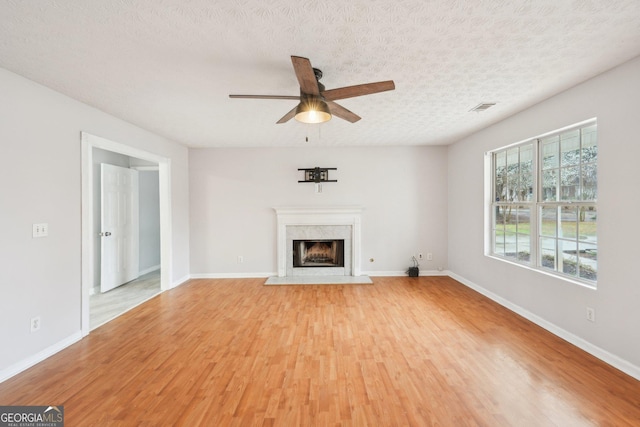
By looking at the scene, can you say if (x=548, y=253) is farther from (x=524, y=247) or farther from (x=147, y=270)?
(x=147, y=270)

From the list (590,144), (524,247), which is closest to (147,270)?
(524,247)

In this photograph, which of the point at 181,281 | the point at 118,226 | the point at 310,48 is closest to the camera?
the point at 310,48

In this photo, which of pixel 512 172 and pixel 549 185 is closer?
pixel 549 185

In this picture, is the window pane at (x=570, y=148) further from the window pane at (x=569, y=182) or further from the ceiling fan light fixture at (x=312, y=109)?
the ceiling fan light fixture at (x=312, y=109)

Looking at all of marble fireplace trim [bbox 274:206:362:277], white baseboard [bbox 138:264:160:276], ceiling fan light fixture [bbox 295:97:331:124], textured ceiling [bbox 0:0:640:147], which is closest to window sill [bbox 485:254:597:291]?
textured ceiling [bbox 0:0:640:147]

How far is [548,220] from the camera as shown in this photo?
311 cm

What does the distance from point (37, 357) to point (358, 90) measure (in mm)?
3634

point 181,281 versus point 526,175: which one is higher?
point 526,175

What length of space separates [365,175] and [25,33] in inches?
179

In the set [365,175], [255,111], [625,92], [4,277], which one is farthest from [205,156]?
[625,92]

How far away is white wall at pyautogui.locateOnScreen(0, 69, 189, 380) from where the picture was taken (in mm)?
2221

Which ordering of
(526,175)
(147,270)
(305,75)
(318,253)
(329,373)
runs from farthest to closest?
(147,270)
(318,253)
(526,175)
(329,373)
(305,75)

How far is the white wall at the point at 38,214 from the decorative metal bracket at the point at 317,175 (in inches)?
124

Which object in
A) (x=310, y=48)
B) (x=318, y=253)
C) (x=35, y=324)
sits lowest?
(x=35, y=324)
